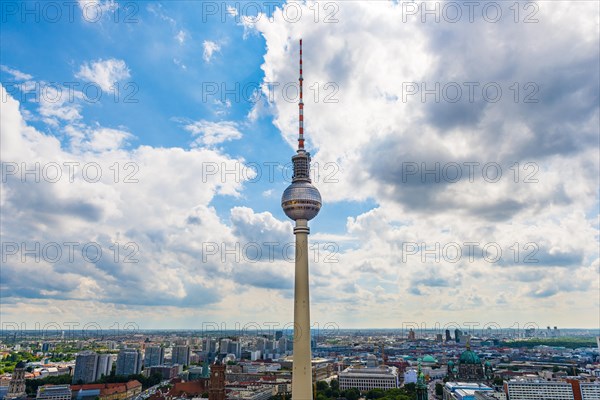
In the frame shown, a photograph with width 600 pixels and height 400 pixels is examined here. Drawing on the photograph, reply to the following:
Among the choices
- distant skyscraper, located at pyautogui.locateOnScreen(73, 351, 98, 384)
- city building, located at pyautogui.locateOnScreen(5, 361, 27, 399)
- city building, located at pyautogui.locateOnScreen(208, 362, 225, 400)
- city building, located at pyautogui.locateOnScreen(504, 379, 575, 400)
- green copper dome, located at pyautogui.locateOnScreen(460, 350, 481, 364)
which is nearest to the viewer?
city building, located at pyautogui.locateOnScreen(208, 362, 225, 400)

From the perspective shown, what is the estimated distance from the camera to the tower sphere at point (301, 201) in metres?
91.2

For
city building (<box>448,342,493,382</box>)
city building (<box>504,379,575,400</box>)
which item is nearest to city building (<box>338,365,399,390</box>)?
city building (<box>448,342,493,382</box>)

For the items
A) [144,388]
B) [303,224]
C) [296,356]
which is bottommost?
[144,388]

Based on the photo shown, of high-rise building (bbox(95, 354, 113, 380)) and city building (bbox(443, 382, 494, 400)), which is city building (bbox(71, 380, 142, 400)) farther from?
city building (bbox(443, 382, 494, 400))

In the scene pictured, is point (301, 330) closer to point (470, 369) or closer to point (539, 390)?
point (539, 390)

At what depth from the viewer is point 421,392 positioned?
106m

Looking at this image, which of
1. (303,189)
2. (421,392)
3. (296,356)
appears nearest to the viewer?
(296,356)

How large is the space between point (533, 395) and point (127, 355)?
447ft

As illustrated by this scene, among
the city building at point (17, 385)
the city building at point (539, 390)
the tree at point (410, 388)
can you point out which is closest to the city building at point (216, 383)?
the tree at point (410, 388)

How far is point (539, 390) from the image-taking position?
12812 cm

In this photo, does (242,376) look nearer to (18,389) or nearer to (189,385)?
(189,385)

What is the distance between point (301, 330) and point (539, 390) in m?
81.7

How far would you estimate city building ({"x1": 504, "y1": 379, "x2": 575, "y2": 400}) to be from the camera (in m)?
127

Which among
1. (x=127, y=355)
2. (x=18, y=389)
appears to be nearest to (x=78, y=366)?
(x=127, y=355)
